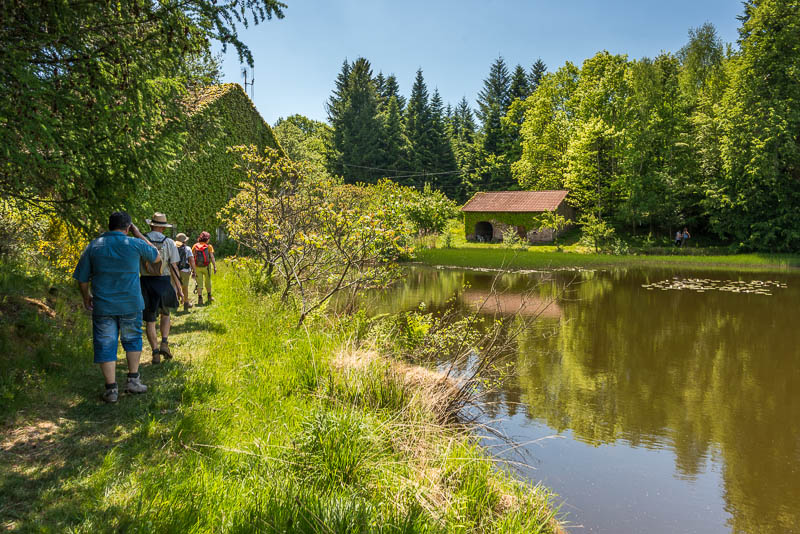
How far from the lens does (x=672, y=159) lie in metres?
37.8

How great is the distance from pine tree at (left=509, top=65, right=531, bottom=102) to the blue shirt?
60.0 meters

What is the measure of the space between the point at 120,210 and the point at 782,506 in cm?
708

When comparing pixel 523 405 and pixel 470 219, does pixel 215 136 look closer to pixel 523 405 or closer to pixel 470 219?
pixel 523 405

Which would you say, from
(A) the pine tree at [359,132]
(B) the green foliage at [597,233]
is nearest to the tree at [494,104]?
(A) the pine tree at [359,132]

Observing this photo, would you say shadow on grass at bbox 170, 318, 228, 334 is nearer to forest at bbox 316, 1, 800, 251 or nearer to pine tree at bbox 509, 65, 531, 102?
forest at bbox 316, 1, 800, 251

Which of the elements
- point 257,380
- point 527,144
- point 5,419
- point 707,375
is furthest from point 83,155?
point 527,144

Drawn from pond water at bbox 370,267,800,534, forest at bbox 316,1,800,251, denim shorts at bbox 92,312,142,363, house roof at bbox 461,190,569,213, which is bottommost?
pond water at bbox 370,267,800,534

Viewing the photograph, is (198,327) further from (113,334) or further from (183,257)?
(113,334)

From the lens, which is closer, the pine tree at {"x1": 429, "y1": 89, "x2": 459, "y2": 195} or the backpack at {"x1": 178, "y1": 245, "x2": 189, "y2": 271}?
the backpack at {"x1": 178, "y1": 245, "x2": 189, "y2": 271}

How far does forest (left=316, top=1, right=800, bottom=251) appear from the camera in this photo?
31.4 meters

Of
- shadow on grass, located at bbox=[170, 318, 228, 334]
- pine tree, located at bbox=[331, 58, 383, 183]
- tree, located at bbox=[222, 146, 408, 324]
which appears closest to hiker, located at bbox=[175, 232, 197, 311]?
shadow on grass, located at bbox=[170, 318, 228, 334]

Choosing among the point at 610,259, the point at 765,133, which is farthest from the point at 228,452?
the point at 765,133

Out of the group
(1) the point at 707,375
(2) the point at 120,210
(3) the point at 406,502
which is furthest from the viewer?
(1) the point at 707,375

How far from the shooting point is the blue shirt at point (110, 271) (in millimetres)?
4934
